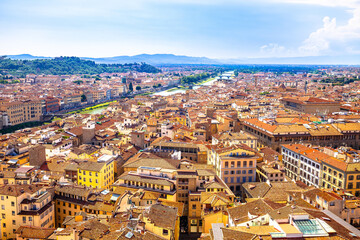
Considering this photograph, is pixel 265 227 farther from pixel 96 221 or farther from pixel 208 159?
pixel 208 159

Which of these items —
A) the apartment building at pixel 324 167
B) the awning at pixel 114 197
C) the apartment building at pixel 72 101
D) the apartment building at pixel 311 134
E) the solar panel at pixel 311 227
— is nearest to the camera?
the solar panel at pixel 311 227

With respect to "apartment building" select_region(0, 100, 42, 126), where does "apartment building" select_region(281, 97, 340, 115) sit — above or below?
above

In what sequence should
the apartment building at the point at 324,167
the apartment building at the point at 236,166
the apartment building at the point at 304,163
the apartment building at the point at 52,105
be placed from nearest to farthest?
the apartment building at the point at 324,167, the apartment building at the point at 236,166, the apartment building at the point at 304,163, the apartment building at the point at 52,105

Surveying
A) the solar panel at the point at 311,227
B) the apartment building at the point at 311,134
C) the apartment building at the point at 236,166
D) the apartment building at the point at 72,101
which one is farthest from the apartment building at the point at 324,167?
the apartment building at the point at 72,101

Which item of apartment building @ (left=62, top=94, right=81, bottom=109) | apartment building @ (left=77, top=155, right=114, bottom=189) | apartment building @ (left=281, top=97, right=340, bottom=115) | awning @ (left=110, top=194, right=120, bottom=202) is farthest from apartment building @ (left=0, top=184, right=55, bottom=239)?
apartment building @ (left=62, top=94, right=81, bottom=109)

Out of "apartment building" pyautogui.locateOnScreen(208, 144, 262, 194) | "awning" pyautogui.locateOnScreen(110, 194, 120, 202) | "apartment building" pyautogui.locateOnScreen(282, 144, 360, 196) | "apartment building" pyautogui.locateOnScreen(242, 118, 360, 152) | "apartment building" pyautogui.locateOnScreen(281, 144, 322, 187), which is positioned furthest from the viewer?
"apartment building" pyautogui.locateOnScreen(242, 118, 360, 152)

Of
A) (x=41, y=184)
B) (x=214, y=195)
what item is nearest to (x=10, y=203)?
(x=41, y=184)

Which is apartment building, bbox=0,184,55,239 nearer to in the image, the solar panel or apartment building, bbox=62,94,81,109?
the solar panel

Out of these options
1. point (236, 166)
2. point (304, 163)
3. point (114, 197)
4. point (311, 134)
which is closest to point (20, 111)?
point (114, 197)

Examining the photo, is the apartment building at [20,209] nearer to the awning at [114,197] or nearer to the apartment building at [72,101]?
the awning at [114,197]
